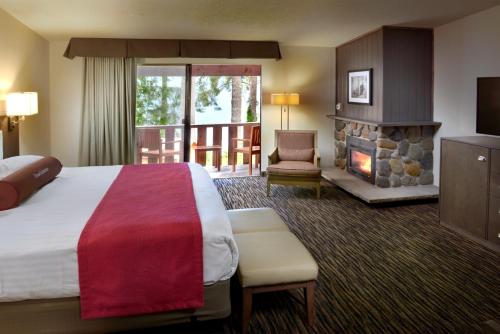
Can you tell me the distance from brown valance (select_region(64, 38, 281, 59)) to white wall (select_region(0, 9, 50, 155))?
47 centimetres

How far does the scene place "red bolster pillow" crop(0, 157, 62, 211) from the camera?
2.44 metres

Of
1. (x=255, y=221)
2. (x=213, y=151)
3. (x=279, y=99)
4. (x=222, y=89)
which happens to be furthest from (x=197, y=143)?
(x=255, y=221)

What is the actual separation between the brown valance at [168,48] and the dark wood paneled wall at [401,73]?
1605 millimetres

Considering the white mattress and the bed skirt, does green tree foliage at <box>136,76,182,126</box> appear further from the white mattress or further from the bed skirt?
the bed skirt

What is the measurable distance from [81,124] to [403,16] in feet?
15.0

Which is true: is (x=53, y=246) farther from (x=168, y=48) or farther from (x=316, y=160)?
(x=168, y=48)

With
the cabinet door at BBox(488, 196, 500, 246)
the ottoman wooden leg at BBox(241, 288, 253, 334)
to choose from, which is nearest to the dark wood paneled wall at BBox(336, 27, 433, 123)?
the cabinet door at BBox(488, 196, 500, 246)

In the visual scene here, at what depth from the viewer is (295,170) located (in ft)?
16.8

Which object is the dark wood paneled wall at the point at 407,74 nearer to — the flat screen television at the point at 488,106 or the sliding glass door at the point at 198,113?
the flat screen television at the point at 488,106

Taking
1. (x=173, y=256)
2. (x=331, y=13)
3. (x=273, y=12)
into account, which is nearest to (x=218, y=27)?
(x=273, y=12)

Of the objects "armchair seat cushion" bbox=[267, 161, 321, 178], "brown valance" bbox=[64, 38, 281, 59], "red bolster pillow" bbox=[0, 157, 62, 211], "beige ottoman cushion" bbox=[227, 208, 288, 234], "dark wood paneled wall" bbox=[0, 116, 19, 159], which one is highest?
"brown valance" bbox=[64, 38, 281, 59]

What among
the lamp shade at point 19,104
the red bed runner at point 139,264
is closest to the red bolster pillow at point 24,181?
the red bed runner at point 139,264

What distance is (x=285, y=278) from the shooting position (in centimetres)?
221

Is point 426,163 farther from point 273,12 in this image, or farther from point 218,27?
point 218,27
